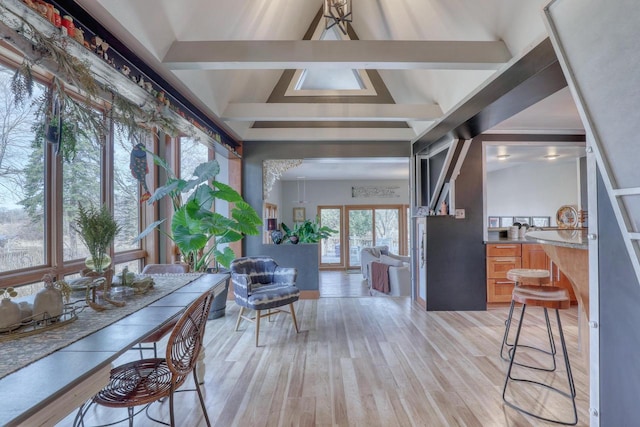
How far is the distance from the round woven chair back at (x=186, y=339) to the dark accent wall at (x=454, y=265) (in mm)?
3152

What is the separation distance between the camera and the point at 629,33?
42.0 inches

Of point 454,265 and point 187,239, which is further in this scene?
point 454,265

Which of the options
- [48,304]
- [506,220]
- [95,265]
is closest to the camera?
[48,304]

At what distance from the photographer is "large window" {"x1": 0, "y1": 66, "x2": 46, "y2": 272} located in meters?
2.12

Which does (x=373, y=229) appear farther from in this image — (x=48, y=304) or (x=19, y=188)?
(x=48, y=304)

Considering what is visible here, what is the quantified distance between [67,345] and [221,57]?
2.06 meters

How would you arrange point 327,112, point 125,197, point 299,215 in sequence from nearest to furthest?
point 125,197 < point 327,112 < point 299,215

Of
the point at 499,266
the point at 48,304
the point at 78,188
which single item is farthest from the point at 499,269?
the point at 78,188

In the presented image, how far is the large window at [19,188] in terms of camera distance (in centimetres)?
212

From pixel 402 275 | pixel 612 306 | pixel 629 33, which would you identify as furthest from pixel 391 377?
pixel 402 275

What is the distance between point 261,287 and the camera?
3.53 m

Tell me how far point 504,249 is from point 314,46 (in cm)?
356

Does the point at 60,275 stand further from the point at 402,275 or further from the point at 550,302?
the point at 402,275

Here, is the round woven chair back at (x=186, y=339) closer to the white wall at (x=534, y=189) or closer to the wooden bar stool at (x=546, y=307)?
the wooden bar stool at (x=546, y=307)
